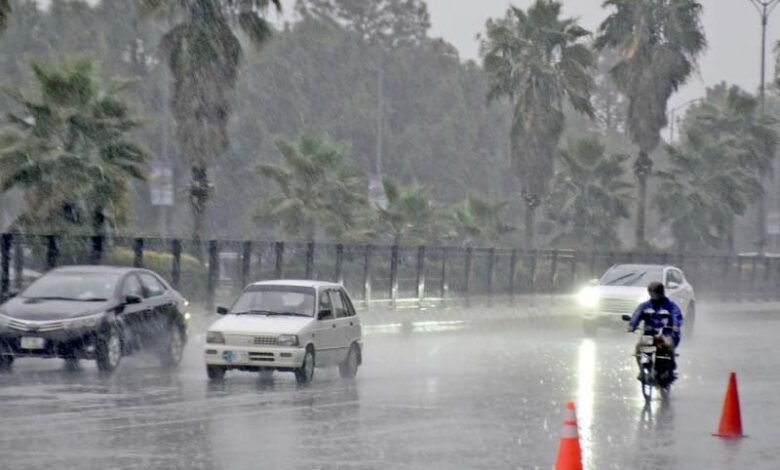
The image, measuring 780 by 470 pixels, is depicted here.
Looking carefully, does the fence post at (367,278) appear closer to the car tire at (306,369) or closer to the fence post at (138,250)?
the fence post at (138,250)

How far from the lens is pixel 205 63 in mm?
42594

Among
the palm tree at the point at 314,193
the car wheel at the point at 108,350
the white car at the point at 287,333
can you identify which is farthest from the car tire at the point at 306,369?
the palm tree at the point at 314,193

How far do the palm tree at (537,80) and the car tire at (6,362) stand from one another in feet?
136

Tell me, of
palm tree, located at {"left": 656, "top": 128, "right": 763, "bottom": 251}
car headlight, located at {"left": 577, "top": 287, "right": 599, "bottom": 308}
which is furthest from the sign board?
car headlight, located at {"left": 577, "top": 287, "right": 599, "bottom": 308}

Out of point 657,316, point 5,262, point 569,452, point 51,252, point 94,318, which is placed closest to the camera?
point 569,452

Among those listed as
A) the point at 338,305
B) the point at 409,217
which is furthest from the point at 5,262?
the point at 409,217

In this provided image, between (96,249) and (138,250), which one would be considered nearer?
(96,249)

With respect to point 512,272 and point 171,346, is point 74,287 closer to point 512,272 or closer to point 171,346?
point 171,346

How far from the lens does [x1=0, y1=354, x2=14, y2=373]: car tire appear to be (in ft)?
75.5

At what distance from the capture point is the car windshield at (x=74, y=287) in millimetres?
23969

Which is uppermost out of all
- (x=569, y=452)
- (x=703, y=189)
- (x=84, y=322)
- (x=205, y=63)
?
(x=205, y=63)

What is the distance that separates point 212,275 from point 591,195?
33.8 metres

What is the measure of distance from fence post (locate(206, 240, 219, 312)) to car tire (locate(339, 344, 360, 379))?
13086 millimetres

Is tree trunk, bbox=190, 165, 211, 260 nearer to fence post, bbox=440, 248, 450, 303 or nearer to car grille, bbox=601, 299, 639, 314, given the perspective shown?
fence post, bbox=440, 248, 450, 303
